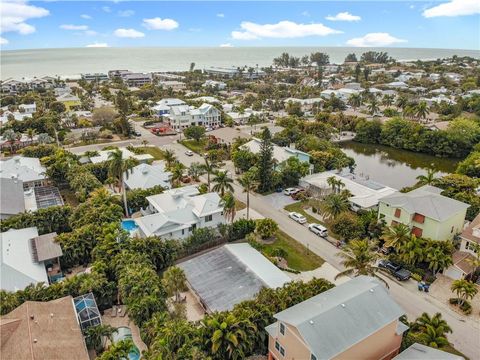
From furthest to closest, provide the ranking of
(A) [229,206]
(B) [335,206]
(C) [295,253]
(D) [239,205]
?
1. (D) [239,205]
2. (B) [335,206]
3. (A) [229,206]
4. (C) [295,253]

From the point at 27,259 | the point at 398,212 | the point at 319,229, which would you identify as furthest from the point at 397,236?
the point at 27,259

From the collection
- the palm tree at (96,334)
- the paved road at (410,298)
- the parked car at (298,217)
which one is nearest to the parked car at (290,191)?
the paved road at (410,298)

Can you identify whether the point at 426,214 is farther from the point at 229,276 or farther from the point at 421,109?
the point at 421,109

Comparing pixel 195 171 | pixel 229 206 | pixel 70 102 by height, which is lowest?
pixel 195 171

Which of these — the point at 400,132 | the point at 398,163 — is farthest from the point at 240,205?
the point at 400,132

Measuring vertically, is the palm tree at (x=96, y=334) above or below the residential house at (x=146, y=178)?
below

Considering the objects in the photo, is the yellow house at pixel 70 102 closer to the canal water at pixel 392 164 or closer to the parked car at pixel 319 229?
the canal water at pixel 392 164

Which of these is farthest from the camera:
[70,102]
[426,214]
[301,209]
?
[70,102]
